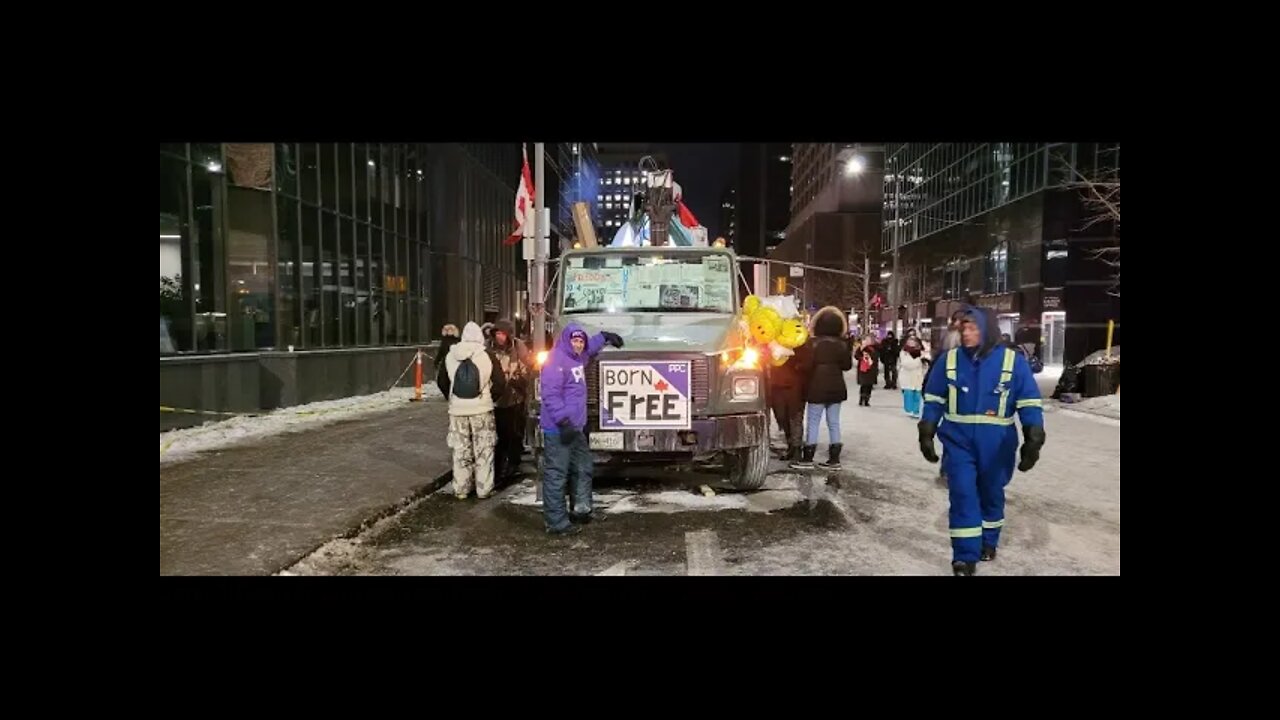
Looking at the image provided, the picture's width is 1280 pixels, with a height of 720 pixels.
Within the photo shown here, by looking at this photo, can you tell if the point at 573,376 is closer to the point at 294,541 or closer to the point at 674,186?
the point at 294,541

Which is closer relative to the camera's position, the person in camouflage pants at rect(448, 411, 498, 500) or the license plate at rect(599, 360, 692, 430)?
the license plate at rect(599, 360, 692, 430)

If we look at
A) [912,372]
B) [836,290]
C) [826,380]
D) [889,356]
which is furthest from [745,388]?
[836,290]

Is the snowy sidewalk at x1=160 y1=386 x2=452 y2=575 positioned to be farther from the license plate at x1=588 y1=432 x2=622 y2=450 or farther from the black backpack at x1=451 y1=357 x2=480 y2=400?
the license plate at x1=588 y1=432 x2=622 y2=450

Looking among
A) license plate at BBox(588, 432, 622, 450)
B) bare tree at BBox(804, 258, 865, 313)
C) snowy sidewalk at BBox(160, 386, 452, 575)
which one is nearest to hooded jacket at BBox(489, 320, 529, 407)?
snowy sidewalk at BBox(160, 386, 452, 575)

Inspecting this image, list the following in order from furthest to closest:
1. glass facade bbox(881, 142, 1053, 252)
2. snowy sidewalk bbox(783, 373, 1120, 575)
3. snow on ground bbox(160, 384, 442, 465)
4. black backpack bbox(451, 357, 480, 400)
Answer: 1. glass facade bbox(881, 142, 1053, 252)
2. snow on ground bbox(160, 384, 442, 465)
3. black backpack bbox(451, 357, 480, 400)
4. snowy sidewalk bbox(783, 373, 1120, 575)

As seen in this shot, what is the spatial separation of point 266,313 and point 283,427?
3288 millimetres

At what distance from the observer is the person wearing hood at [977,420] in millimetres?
4984

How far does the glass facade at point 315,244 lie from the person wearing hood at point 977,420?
447 inches

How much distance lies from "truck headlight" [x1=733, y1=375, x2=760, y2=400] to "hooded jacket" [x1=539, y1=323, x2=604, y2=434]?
5.20ft

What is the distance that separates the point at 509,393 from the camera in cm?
824

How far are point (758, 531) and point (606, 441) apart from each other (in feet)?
5.30

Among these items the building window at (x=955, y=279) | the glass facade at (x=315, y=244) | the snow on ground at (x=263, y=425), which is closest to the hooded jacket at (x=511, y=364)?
the snow on ground at (x=263, y=425)

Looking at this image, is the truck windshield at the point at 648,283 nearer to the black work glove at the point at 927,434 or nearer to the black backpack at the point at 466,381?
the black backpack at the point at 466,381

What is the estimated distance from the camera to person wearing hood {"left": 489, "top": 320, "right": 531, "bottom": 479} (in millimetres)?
8312
